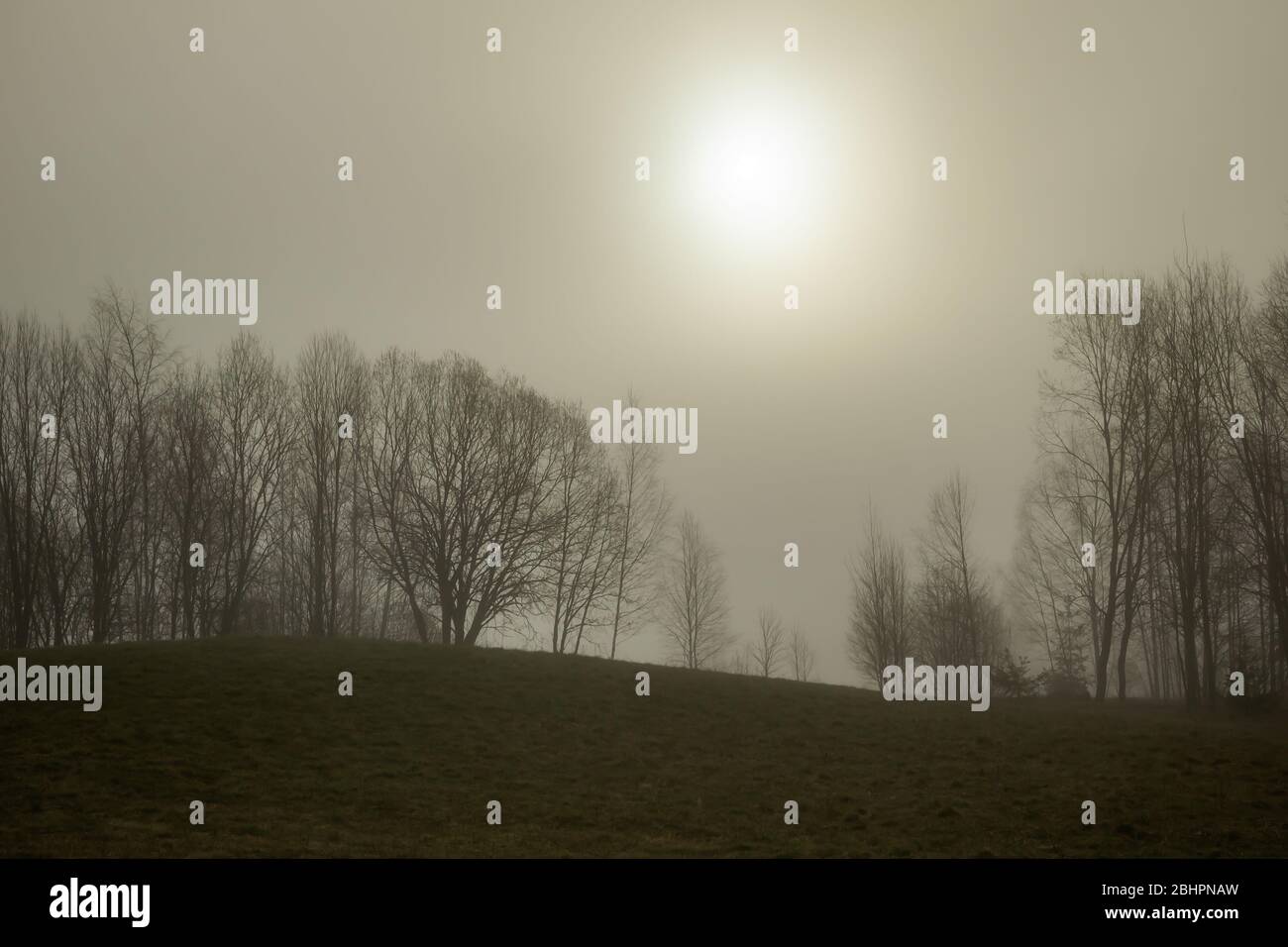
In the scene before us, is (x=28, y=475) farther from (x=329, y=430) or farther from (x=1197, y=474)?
(x=1197, y=474)

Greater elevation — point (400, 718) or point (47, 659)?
point (47, 659)

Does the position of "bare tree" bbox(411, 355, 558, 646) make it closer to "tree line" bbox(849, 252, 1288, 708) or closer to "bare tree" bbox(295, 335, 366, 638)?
"bare tree" bbox(295, 335, 366, 638)

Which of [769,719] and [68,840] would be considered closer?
[68,840]

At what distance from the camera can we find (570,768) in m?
28.0

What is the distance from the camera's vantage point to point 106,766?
24.6 metres

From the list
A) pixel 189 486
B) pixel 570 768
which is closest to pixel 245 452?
pixel 189 486

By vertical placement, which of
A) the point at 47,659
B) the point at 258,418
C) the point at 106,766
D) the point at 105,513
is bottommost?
the point at 106,766

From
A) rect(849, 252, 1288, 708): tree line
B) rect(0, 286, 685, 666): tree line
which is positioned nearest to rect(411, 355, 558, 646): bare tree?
rect(0, 286, 685, 666): tree line

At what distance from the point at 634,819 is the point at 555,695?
482 inches
